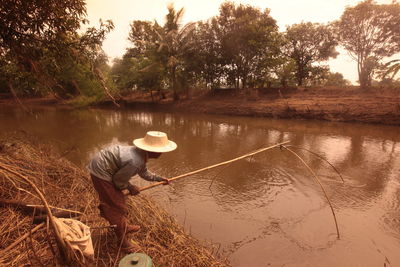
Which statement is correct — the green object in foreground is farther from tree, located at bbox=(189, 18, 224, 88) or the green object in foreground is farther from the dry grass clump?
tree, located at bbox=(189, 18, 224, 88)

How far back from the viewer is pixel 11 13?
3.27m

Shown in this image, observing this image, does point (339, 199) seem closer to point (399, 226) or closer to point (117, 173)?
point (399, 226)

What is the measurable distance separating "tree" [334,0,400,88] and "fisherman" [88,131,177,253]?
53.2 feet

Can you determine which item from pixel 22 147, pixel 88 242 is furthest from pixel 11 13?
pixel 88 242

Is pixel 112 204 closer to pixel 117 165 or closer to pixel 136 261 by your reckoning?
pixel 117 165

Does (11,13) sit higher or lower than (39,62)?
higher

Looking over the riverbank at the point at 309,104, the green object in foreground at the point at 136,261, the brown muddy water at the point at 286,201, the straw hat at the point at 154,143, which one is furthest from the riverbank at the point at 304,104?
the green object in foreground at the point at 136,261

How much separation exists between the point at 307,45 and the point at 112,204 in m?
19.0

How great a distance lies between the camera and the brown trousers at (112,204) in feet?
7.45

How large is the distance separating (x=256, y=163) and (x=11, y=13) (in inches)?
221

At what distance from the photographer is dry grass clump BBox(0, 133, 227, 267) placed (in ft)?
6.71

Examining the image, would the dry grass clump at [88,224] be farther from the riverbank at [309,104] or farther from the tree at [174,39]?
the tree at [174,39]

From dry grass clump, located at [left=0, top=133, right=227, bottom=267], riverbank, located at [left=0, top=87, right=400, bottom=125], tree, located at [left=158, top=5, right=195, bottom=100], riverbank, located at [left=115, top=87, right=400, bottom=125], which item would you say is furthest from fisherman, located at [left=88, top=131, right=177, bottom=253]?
tree, located at [left=158, top=5, right=195, bottom=100]

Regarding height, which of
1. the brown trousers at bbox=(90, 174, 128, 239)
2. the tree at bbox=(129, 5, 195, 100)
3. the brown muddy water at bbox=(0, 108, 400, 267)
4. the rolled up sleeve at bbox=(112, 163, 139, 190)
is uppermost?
the tree at bbox=(129, 5, 195, 100)
